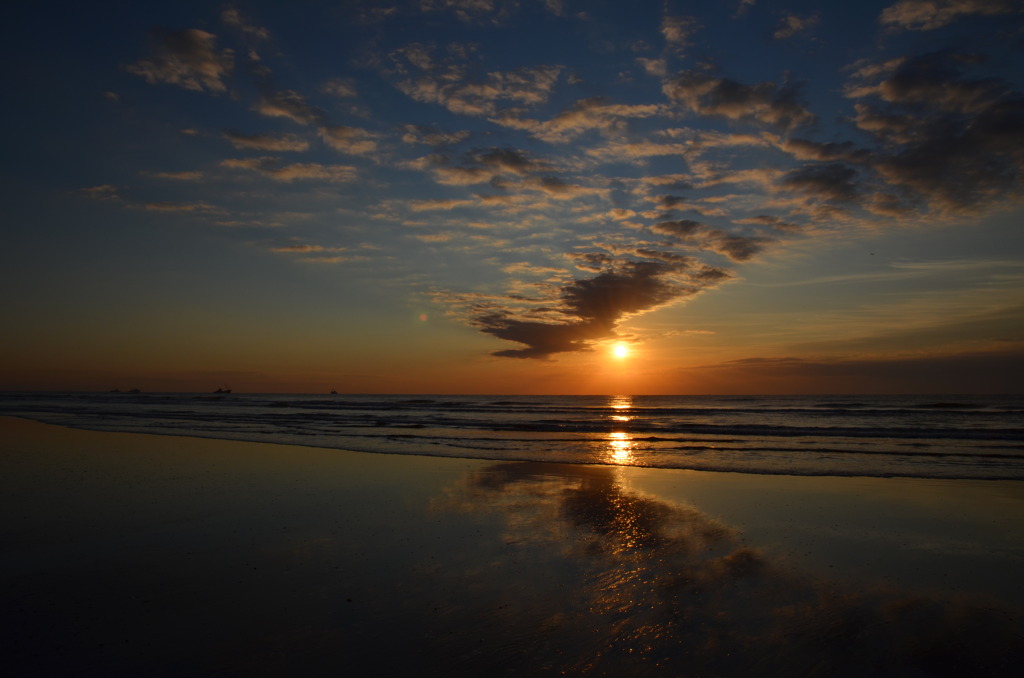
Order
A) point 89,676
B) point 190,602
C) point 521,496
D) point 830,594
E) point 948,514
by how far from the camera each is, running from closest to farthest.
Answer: point 89,676 → point 190,602 → point 830,594 → point 948,514 → point 521,496

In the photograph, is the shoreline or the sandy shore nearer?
the sandy shore

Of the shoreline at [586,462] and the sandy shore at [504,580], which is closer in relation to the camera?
the sandy shore at [504,580]

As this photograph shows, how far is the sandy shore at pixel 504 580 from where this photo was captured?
18.4 feet

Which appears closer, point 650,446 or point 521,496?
point 521,496

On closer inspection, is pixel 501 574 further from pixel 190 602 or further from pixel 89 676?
pixel 89 676

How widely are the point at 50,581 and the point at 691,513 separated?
11.3 m

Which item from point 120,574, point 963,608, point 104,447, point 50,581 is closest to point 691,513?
point 963,608

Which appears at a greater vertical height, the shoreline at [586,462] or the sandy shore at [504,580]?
the shoreline at [586,462]

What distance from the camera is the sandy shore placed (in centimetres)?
561

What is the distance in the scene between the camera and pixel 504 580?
25.5 ft

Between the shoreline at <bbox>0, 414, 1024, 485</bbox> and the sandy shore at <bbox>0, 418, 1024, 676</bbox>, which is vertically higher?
the shoreline at <bbox>0, 414, 1024, 485</bbox>

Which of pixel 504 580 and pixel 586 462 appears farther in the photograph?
pixel 586 462

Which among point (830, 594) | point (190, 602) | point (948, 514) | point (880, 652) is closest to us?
Result: point (880, 652)

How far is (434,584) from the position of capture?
298 inches
